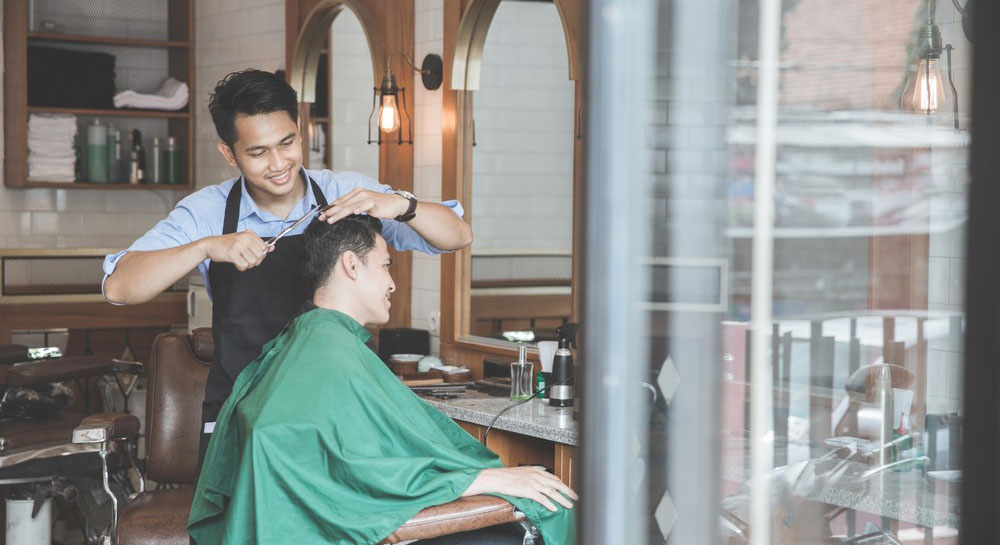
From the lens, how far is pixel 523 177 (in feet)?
14.5

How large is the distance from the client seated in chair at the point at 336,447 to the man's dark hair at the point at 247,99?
0.29 m

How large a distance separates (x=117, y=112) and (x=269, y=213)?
3.31 meters

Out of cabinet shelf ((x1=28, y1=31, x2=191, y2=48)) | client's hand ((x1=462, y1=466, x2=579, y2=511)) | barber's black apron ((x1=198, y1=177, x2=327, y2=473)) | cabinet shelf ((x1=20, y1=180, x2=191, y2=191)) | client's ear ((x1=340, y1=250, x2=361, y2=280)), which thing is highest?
cabinet shelf ((x1=28, y1=31, x2=191, y2=48))

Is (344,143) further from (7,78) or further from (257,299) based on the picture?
(257,299)

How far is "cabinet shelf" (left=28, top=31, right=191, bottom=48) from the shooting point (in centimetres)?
521

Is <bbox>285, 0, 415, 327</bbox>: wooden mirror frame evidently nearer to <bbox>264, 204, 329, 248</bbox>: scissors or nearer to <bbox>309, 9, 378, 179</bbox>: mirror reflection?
<bbox>309, 9, 378, 179</bbox>: mirror reflection

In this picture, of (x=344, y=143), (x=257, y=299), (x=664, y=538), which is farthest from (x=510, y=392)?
(x=664, y=538)

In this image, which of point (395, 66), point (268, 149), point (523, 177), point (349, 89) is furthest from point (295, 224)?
point (349, 89)

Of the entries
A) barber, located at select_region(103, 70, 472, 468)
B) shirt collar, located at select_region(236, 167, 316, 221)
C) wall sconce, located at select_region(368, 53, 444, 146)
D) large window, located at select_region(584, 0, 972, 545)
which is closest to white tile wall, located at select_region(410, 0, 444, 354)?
wall sconce, located at select_region(368, 53, 444, 146)

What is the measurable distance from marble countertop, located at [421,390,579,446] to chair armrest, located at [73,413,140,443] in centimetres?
93

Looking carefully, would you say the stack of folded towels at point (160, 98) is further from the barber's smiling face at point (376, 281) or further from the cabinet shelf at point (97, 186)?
the barber's smiling face at point (376, 281)

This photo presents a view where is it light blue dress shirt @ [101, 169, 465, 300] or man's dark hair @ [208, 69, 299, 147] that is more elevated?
man's dark hair @ [208, 69, 299, 147]

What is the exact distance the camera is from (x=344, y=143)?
15.9 ft

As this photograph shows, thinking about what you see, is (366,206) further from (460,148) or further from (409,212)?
(460,148)
